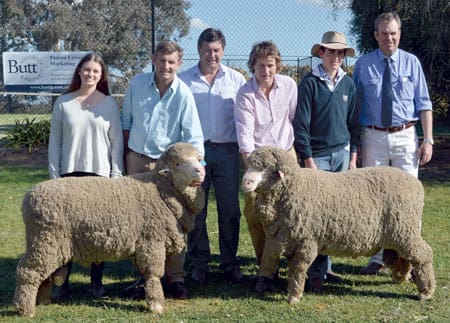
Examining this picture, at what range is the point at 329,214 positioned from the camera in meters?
4.68

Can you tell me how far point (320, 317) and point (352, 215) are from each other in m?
0.83

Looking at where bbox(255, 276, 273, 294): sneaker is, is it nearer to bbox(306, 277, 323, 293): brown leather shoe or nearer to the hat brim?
bbox(306, 277, 323, 293): brown leather shoe

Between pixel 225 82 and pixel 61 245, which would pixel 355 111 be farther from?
pixel 61 245

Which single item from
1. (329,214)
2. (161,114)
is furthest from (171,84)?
(329,214)

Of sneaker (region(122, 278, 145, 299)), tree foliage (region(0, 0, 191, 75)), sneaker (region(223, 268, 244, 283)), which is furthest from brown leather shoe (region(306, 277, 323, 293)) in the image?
tree foliage (region(0, 0, 191, 75))

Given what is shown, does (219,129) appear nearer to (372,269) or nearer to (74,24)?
(372,269)

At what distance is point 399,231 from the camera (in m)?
4.73

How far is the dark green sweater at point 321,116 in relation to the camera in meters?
5.04

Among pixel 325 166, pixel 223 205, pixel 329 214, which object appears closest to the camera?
pixel 329 214

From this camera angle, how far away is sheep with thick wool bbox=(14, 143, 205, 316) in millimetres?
4336

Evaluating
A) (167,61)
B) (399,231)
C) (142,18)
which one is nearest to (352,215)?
(399,231)

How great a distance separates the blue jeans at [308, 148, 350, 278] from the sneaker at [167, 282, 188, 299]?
1.12m

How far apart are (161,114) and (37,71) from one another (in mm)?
10201

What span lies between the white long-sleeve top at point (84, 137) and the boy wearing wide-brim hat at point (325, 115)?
1555 millimetres
